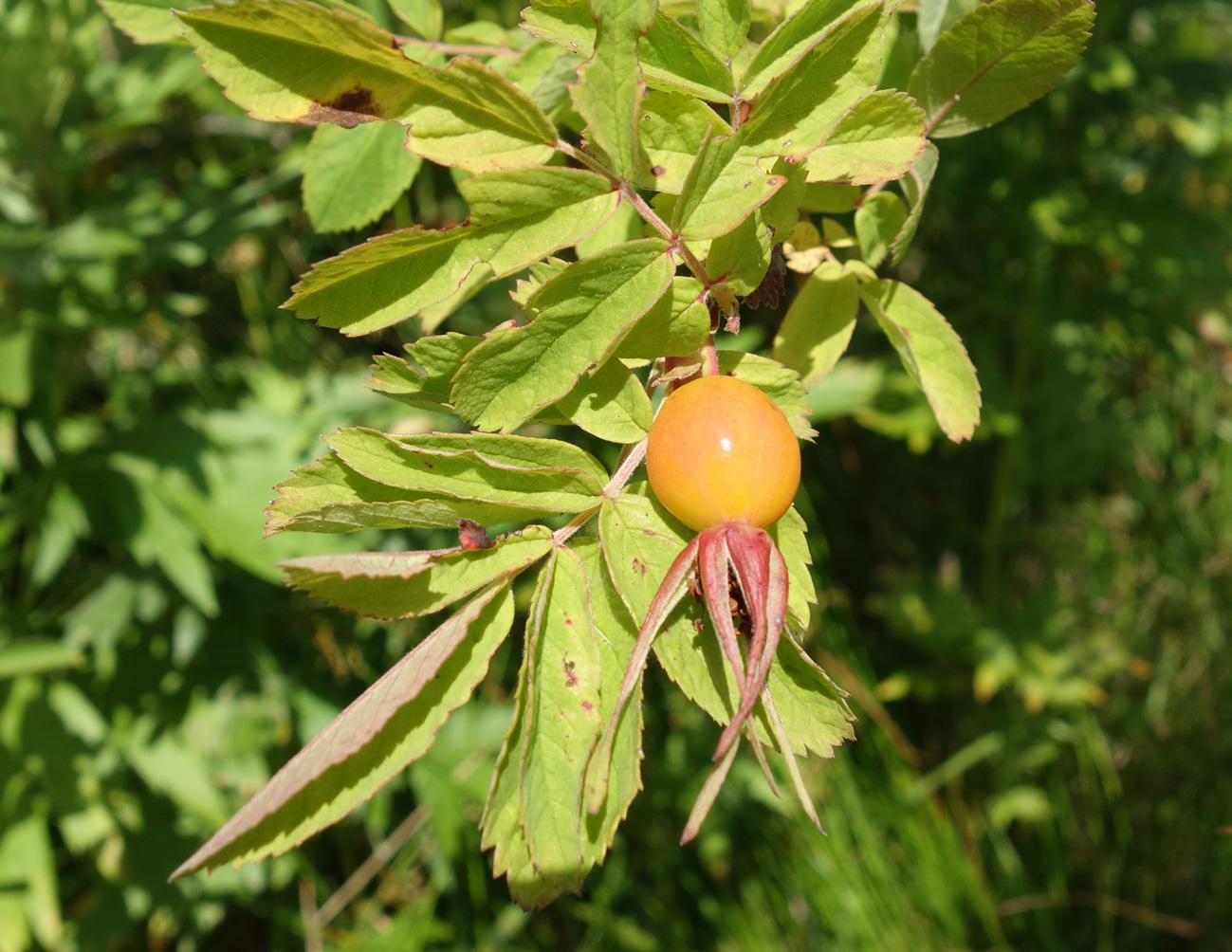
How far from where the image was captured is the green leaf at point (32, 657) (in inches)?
59.5

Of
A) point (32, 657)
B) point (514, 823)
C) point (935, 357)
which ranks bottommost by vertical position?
point (32, 657)

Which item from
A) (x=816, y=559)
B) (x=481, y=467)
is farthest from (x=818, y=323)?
(x=816, y=559)

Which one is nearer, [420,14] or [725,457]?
[725,457]

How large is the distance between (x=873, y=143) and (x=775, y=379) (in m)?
0.17

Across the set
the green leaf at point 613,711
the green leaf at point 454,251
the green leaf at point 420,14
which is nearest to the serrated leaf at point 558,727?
the green leaf at point 613,711

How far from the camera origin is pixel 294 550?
1587 mm

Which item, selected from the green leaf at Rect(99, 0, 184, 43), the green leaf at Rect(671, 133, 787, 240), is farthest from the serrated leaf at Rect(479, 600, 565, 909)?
the green leaf at Rect(99, 0, 184, 43)

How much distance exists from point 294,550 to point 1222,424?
232 centimetres

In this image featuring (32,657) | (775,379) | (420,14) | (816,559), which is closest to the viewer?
(775,379)

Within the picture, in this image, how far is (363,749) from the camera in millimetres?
565

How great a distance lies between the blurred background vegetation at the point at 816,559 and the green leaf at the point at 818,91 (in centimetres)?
88

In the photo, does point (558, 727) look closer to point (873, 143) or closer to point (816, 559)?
point (873, 143)

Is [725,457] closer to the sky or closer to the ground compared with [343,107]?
closer to the ground

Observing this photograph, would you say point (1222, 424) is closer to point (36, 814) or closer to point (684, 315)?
point (684, 315)
